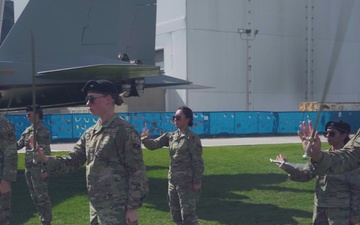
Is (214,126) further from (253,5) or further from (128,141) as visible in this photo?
(128,141)

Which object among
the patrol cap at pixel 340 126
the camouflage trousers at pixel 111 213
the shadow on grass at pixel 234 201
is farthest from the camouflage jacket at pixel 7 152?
the shadow on grass at pixel 234 201

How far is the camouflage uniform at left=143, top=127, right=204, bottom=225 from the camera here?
22.9 feet

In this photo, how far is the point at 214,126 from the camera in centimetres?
3042

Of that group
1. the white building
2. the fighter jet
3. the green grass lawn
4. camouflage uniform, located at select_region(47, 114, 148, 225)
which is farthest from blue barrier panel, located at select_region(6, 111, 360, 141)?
camouflage uniform, located at select_region(47, 114, 148, 225)

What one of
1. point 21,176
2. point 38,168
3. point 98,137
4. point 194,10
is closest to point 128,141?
point 98,137

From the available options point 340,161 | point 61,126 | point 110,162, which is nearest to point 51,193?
point 110,162

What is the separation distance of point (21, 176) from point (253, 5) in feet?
86.6

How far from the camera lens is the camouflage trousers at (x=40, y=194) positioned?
7723 mm

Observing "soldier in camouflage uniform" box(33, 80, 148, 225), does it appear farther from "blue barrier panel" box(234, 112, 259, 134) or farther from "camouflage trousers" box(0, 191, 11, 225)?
"blue barrier panel" box(234, 112, 259, 134)

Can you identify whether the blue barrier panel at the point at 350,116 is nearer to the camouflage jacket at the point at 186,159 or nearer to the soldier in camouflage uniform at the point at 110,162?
the camouflage jacket at the point at 186,159

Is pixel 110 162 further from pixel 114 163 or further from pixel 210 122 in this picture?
pixel 210 122

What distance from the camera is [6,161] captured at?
6.17 m

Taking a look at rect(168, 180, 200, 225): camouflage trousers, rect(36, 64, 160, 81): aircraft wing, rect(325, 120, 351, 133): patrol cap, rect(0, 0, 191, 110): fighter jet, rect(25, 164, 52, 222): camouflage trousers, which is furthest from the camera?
rect(0, 0, 191, 110): fighter jet

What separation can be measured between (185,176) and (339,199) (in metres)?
2.16
